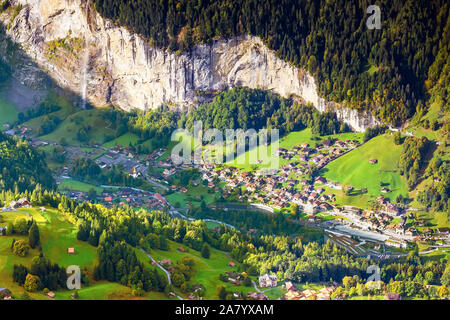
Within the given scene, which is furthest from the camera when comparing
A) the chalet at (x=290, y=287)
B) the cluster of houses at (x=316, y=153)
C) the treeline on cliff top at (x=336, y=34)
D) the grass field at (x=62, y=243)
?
the treeline on cliff top at (x=336, y=34)

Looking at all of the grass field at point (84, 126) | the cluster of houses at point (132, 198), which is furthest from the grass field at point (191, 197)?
the grass field at point (84, 126)

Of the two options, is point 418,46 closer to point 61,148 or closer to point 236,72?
point 236,72

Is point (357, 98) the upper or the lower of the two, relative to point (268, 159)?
upper

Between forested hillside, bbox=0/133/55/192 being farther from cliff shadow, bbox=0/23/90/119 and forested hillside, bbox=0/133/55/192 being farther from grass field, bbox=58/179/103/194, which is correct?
cliff shadow, bbox=0/23/90/119

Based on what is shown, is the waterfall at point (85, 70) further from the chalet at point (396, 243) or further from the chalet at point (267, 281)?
the chalet at point (267, 281)
